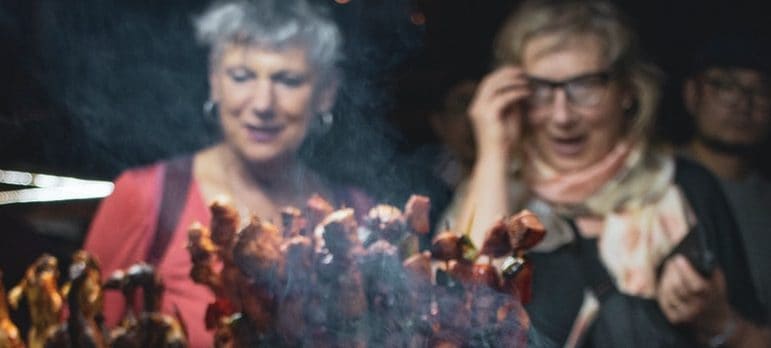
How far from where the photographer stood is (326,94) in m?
2.14

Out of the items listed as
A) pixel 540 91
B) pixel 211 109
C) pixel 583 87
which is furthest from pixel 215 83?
pixel 583 87

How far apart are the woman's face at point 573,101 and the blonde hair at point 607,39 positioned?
0.06 ft

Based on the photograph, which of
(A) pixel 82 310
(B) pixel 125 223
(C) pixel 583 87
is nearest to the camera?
(A) pixel 82 310

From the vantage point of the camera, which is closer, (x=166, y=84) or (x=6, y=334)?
(x=6, y=334)

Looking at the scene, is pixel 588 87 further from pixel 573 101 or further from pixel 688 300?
pixel 688 300

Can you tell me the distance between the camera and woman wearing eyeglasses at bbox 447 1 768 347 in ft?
7.02

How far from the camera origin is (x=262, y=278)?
1.31 meters

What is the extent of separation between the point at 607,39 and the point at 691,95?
0.83ft

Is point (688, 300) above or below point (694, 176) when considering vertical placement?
below

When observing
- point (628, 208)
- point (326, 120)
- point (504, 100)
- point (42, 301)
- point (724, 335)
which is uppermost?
point (326, 120)

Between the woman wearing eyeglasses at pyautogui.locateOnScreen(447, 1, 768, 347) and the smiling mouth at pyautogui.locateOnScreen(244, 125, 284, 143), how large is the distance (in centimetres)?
49

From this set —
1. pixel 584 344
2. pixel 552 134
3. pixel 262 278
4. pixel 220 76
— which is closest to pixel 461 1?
pixel 552 134

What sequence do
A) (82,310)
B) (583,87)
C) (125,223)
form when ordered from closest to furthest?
1. (82,310)
2. (125,223)
3. (583,87)

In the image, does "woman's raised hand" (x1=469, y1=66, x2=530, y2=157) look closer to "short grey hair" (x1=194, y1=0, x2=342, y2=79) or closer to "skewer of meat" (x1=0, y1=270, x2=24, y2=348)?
"short grey hair" (x1=194, y1=0, x2=342, y2=79)
